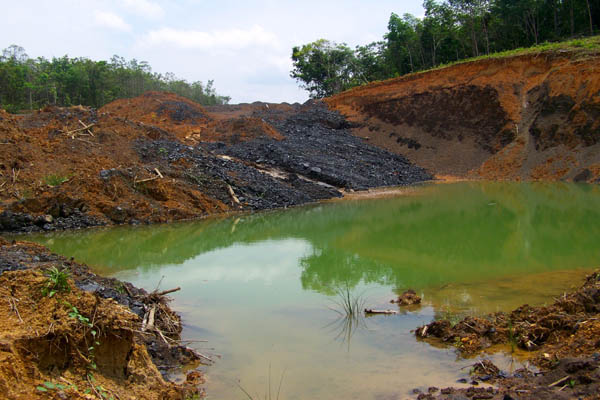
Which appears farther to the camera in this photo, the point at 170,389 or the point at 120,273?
the point at 120,273

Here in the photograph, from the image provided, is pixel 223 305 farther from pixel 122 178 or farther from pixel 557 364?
pixel 122 178

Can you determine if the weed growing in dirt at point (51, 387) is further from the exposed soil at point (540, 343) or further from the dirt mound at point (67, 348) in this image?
the exposed soil at point (540, 343)

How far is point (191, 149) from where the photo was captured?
20.4 meters

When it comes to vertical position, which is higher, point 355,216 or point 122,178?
point 122,178

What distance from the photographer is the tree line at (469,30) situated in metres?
34.9

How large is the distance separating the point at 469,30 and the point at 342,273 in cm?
3516

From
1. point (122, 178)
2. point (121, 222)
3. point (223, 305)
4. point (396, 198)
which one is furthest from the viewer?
point (396, 198)

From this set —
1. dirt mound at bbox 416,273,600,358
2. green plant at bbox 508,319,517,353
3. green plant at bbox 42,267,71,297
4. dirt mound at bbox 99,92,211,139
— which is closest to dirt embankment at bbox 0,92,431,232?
dirt mound at bbox 99,92,211,139

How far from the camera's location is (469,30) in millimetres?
38250

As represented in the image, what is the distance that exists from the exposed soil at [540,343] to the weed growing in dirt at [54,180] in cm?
1291

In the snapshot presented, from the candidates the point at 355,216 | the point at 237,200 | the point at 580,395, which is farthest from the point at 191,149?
the point at 580,395

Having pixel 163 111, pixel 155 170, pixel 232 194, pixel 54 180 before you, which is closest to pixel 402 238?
pixel 232 194

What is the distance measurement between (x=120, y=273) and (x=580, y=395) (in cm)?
820

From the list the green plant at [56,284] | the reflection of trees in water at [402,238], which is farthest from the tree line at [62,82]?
the green plant at [56,284]
